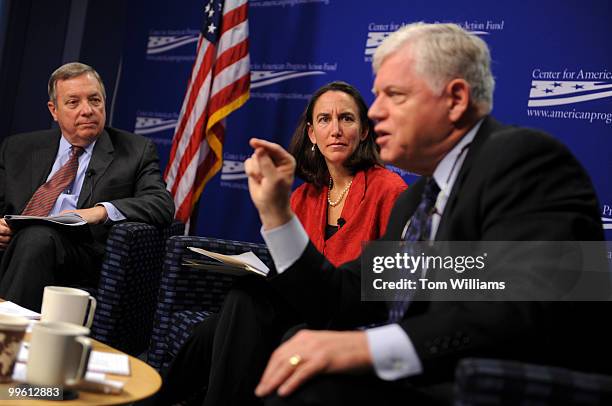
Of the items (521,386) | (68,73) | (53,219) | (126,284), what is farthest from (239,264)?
(68,73)

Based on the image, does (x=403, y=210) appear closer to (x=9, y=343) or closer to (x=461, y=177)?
(x=461, y=177)

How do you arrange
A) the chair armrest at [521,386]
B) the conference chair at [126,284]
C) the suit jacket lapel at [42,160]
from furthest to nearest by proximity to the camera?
1. the suit jacket lapel at [42,160]
2. the conference chair at [126,284]
3. the chair armrest at [521,386]

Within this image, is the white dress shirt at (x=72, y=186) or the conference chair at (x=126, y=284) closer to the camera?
the conference chair at (x=126, y=284)

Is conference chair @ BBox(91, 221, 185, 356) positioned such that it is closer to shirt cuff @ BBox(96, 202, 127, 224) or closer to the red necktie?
shirt cuff @ BBox(96, 202, 127, 224)

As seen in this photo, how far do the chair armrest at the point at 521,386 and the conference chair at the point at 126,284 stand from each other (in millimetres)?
2036

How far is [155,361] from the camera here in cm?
272

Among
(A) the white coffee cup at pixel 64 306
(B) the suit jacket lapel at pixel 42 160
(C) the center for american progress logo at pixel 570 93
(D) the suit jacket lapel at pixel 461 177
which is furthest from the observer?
(B) the suit jacket lapel at pixel 42 160

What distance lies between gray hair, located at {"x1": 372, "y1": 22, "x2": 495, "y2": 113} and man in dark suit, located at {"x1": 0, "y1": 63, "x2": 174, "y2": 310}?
1.94 meters

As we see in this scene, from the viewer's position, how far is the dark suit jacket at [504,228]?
4.20 feet

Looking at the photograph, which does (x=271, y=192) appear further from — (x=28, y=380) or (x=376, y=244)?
(x=28, y=380)

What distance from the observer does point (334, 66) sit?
415cm

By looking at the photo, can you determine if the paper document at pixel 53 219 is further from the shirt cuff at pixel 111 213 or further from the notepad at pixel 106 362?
the notepad at pixel 106 362

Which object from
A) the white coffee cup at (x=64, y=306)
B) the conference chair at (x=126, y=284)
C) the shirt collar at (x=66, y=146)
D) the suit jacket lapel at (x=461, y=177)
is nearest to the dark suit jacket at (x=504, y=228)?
the suit jacket lapel at (x=461, y=177)

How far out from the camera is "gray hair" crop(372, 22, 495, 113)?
158 cm
